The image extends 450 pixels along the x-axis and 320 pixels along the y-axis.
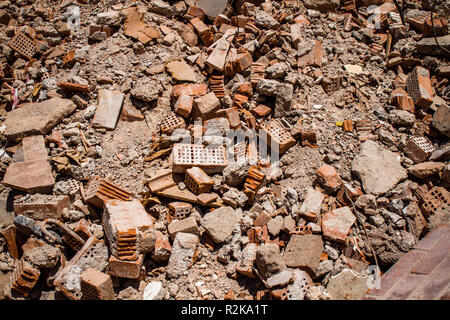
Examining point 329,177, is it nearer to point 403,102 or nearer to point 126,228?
point 403,102

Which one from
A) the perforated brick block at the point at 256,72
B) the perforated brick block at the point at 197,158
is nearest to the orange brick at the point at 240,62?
the perforated brick block at the point at 256,72

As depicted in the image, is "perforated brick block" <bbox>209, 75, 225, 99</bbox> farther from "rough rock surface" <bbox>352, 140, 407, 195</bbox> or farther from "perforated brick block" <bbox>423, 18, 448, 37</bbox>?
"perforated brick block" <bbox>423, 18, 448, 37</bbox>

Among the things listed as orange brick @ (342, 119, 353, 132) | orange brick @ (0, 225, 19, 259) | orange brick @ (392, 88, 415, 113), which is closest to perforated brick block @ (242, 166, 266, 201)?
orange brick @ (342, 119, 353, 132)

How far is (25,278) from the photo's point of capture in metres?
3.26

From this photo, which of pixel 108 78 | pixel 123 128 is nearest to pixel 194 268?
pixel 123 128

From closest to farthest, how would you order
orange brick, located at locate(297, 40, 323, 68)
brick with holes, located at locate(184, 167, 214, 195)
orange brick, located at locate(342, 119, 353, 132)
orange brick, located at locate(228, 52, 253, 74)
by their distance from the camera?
brick with holes, located at locate(184, 167, 214, 195) → orange brick, located at locate(342, 119, 353, 132) → orange brick, located at locate(228, 52, 253, 74) → orange brick, located at locate(297, 40, 323, 68)

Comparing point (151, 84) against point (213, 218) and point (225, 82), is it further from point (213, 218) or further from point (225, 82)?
point (213, 218)

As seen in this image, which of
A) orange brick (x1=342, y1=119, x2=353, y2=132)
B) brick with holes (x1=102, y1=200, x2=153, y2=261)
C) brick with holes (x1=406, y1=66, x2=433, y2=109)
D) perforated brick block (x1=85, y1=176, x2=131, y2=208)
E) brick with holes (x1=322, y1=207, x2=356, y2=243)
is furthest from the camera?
brick with holes (x1=406, y1=66, x2=433, y2=109)

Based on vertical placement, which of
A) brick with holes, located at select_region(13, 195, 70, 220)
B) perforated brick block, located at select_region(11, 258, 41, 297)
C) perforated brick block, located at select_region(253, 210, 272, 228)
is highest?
perforated brick block, located at select_region(253, 210, 272, 228)

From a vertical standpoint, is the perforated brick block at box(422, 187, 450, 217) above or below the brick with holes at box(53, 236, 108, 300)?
above

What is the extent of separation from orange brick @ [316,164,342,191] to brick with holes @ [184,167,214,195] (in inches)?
58.3

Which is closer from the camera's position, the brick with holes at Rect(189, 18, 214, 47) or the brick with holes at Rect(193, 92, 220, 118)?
the brick with holes at Rect(193, 92, 220, 118)

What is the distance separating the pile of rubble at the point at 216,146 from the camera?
3.42 meters

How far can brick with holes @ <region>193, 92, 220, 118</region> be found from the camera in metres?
4.37
